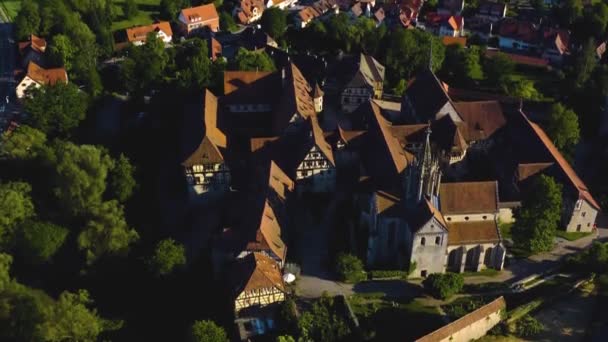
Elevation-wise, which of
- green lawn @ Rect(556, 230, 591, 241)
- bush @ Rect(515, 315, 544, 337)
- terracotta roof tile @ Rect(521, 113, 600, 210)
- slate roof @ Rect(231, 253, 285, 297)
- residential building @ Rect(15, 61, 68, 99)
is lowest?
bush @ Rect(515, 315, 544, 337)

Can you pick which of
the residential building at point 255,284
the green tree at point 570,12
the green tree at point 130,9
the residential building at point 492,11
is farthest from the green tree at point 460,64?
the green tree at point 130,9

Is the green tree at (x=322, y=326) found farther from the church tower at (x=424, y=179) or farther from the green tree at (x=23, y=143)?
the green tree at (x=23, y=143)

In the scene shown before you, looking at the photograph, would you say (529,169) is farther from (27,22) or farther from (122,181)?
(27,22)

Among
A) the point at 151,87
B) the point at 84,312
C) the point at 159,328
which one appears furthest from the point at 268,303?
the point at 151,87

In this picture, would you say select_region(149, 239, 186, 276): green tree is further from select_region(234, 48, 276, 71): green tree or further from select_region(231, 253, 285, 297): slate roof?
select_region(234, 48, 276, 71): green tree

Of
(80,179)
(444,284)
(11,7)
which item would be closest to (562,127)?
(444,284)

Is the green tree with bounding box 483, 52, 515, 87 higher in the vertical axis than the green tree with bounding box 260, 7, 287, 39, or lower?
lower

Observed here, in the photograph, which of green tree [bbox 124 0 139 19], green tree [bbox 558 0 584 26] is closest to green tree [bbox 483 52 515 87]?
green tree [bbox 558 0 584 26]

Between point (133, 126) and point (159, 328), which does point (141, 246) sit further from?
point (133, 126)
